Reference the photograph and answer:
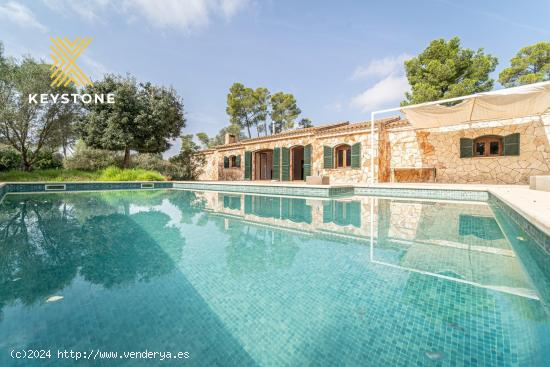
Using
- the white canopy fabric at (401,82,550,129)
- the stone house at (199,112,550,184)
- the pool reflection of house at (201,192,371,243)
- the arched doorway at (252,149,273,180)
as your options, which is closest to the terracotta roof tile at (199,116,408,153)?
the stone house at (199,112,550,184)

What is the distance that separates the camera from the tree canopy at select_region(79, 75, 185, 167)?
13.5m

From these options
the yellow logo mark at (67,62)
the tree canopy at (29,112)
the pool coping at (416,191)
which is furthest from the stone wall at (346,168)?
the tree canopy at (29,112)

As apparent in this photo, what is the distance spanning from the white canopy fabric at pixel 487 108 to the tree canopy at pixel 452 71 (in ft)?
17.2

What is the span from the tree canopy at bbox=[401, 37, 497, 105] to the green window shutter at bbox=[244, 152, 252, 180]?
390 inches

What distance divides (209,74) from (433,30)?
569 inches

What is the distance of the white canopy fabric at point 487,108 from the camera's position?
650 cm

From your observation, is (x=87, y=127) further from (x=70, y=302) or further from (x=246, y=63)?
(x=70, y=302)

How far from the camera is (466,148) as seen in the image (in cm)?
967

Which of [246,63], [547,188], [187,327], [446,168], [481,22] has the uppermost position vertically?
[246,63]

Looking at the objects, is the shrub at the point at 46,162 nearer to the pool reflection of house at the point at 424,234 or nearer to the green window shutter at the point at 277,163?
the green window shutter at the point at 277,163

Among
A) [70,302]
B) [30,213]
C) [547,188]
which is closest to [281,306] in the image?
[70,302]

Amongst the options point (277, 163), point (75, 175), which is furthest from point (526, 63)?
point (75, 175)

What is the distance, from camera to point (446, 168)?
10.1 meters

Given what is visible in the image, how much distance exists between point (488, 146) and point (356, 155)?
4.83m
